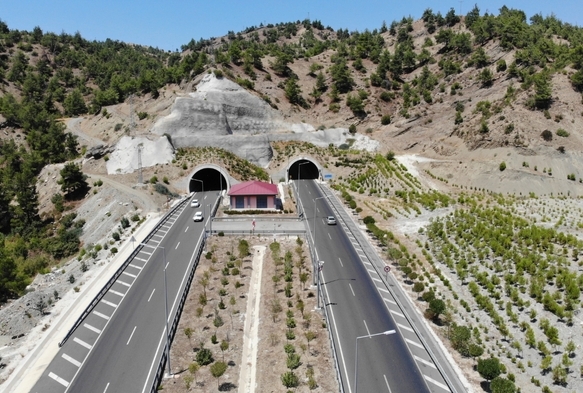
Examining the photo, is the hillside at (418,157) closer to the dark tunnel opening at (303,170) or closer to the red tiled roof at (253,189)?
the dark tunnel opening at (303,170)

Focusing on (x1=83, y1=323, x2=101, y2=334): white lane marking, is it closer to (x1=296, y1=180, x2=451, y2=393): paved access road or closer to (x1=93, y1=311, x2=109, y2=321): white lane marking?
(x1=93, y1=311, x2=109, y2=321): white lane marking

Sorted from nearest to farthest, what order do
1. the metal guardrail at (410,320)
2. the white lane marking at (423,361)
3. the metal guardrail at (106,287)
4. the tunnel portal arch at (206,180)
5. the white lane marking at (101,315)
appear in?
the metal guardrail at (410,320) → the white lane marking at (423,361) → the metal guardrail at (106,287) → the white lane marking at (101,315) → the tunnel portal arch at (206,180)

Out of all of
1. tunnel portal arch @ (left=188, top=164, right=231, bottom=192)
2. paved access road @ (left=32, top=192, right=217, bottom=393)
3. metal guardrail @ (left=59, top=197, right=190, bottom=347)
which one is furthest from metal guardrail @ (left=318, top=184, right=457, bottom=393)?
tunnel portal arch @ (left=188, top=164, right=231, bottom=192)

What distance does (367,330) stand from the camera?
3700 centimetres

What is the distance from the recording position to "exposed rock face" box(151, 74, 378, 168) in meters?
97.7

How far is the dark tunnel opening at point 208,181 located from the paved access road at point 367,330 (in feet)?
121

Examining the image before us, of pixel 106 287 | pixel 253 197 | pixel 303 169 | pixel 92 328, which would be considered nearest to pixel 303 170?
pixel 303 169

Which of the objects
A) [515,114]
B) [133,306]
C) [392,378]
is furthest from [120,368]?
[515,114]

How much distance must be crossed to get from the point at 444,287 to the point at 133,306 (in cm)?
3114

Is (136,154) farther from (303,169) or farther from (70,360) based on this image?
(70,360)

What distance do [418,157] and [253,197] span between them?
45.1 metres

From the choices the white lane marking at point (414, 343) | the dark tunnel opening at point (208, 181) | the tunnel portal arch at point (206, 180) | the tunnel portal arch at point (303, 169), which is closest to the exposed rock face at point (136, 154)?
the dark tunnel opening at point (208, 181)

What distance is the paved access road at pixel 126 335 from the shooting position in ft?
102

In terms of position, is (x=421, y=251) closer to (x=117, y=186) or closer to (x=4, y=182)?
(x=117, y=186)
